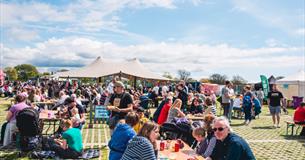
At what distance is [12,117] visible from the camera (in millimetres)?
7848

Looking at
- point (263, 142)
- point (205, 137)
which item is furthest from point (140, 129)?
point (263, 142)

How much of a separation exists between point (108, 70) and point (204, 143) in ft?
50.0

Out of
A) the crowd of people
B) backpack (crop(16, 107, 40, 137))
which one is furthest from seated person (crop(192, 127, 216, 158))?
backpack (crop(16, 107, 40, 137))

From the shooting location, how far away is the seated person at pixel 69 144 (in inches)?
254

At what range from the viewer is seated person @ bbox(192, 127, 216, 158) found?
4.91 metres

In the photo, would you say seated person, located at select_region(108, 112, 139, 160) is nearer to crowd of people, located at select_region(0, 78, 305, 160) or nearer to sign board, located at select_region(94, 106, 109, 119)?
crowd of people, located at select_region(0, 78, 305, 160)

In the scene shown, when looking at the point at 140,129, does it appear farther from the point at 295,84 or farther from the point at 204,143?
the point at 295,84

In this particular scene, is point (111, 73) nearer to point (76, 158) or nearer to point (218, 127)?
point (76, 158)

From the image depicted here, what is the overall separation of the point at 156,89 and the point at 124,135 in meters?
16.6

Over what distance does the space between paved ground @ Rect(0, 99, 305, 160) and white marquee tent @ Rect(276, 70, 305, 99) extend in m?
10.9

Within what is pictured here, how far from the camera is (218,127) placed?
3.92m

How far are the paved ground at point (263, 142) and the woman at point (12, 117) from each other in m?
0.71

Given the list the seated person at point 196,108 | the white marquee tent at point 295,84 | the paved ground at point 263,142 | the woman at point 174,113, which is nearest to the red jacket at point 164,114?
the woman at point 174,113

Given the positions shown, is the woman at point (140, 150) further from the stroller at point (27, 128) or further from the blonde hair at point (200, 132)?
the stroller at point (27, 128)
